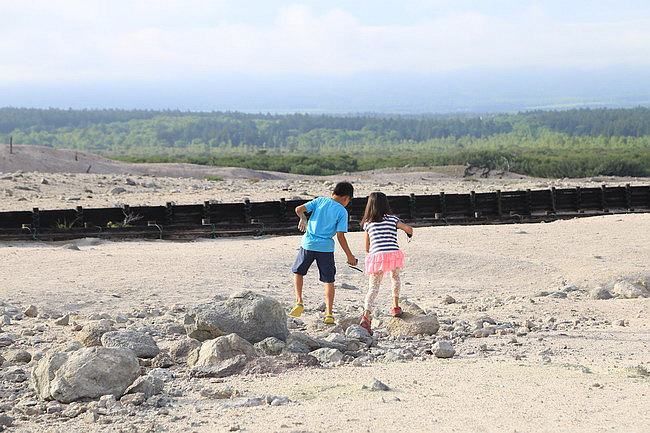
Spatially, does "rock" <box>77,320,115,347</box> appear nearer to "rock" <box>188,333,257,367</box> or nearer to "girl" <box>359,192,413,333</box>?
"rock" <box>188,333,257,367</box>

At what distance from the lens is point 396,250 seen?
29.0 ft

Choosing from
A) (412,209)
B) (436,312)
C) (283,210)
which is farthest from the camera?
(412,209)

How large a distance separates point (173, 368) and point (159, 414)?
1330 millimetres

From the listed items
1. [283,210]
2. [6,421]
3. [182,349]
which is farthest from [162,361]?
[283,210]

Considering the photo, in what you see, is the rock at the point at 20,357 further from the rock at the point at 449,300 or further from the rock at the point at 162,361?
the rock at the point at 449,300

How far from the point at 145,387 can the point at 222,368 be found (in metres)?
0.82

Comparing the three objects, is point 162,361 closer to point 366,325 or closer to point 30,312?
point 366,325

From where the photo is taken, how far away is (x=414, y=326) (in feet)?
29.3

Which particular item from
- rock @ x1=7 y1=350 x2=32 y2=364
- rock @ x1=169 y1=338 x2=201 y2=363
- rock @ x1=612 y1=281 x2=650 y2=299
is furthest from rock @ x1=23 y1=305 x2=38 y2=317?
Answer: rock @ x1=612 y1=281 x2=650 y2=299

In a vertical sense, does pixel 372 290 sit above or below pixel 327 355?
above

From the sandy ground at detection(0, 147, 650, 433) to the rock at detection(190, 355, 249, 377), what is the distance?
117 mm

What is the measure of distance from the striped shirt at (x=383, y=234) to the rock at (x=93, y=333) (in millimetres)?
2777

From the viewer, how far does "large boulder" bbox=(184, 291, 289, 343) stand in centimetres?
805

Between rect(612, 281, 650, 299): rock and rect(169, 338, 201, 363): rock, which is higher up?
rect(169, 338, 201, 363): rock
